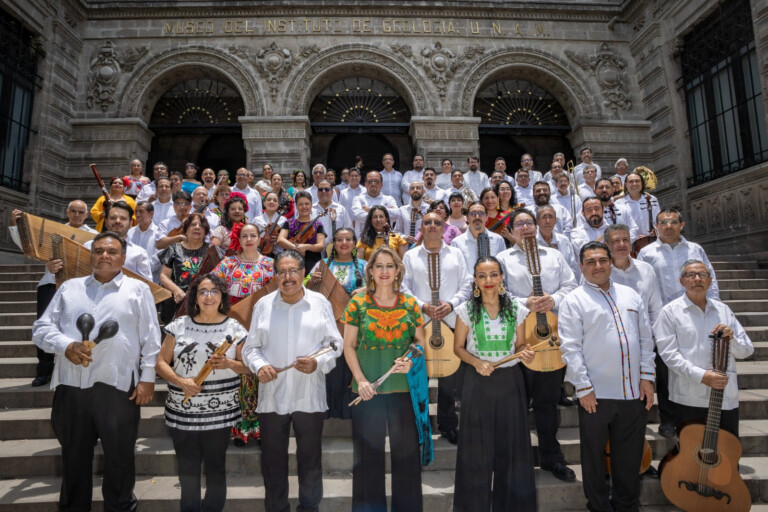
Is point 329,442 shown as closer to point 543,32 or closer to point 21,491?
point 21,491

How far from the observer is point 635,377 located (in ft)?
10.0

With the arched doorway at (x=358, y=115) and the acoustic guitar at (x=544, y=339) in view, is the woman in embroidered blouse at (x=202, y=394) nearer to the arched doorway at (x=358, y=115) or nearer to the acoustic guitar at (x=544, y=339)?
the acoustic guitar at (x=544, y=339)

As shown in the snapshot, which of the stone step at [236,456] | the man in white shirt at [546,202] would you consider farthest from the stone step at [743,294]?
the stone step at [236,456]

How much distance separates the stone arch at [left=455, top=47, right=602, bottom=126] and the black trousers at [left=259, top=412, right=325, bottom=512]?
1084cm

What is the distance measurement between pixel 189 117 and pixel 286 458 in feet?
40.4

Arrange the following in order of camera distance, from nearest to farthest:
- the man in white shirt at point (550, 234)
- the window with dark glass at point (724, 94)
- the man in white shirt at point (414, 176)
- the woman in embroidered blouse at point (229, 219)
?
the man in white shirt at point (550, 234) → the woman in embroidered blouse at point (229, 219) → the window with dark glass at point (724, 94) → the man in white shirt at point (414, 176)

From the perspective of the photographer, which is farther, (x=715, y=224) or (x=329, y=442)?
(x=715, y=224)

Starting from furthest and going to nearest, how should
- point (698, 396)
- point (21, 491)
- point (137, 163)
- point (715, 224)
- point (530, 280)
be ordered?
point (715, 224), point (137, 163), point (530, 280), point (21, 491), point (698, 396)

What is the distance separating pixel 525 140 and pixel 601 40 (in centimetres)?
334

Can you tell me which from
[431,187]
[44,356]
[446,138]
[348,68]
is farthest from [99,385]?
[348,68]

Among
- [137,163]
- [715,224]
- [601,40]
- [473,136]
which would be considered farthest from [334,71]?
[715,224]

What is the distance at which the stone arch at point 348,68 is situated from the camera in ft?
39.2

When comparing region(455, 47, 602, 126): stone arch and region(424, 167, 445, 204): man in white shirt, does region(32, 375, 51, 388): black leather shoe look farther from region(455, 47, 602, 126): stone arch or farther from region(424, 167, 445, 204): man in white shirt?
region(455, 47, 602, 126): stone arch

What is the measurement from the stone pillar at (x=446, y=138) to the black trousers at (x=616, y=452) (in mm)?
9416
